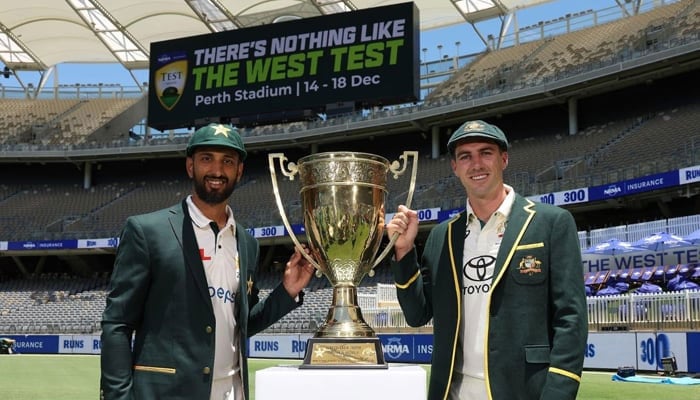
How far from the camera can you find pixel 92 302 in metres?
36.6

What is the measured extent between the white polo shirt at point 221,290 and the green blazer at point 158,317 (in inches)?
3.7

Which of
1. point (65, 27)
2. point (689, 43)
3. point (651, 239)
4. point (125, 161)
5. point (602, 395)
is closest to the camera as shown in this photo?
point (602, 395)

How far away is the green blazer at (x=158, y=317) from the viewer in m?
3.44

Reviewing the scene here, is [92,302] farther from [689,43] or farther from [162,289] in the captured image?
[162,289]

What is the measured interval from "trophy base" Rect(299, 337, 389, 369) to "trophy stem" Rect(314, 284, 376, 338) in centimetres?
6

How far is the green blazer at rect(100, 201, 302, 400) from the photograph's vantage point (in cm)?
344

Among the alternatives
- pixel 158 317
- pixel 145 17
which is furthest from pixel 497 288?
pixel 145 17

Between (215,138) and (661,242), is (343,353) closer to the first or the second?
(215,138)

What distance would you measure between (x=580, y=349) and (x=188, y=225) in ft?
6.26

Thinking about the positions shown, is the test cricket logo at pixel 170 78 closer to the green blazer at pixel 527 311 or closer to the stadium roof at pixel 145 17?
the stadium roof at pixel 145 17

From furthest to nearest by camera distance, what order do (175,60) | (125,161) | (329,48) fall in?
(125,161)
(175,60)
(329,48)

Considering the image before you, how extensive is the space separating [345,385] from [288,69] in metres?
32.9

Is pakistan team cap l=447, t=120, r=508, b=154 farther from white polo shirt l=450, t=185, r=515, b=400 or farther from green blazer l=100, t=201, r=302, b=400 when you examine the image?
green blazer l=100, t=201, r=302, b=400

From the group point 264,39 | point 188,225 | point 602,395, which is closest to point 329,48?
point 264,39
